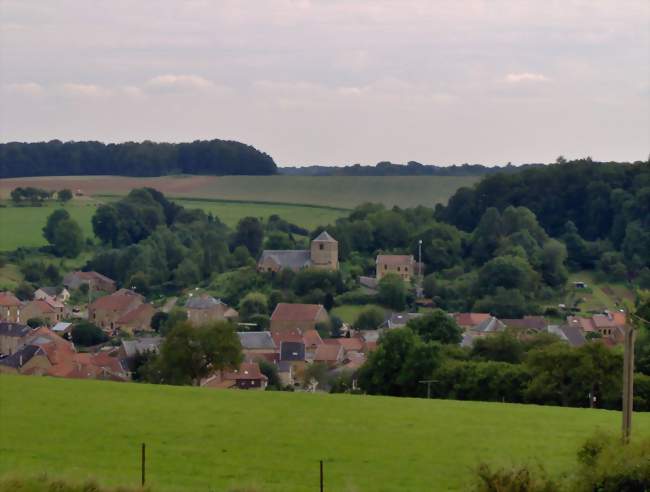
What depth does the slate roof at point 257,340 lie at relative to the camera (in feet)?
205

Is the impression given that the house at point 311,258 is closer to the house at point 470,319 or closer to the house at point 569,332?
the house at point 470,319

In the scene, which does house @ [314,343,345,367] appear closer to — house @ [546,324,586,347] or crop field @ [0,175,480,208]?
house @ [546,324,586,347]

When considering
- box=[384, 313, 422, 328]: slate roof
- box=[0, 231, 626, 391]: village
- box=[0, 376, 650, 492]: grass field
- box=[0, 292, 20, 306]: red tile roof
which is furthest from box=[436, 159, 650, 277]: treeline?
box=[0, 376, 650, 492]: grass field

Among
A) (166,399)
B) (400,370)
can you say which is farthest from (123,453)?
→ (400,370)

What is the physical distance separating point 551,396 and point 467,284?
50.8m

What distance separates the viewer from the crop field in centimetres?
13025

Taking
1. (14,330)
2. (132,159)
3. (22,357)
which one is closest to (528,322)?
(14,330)

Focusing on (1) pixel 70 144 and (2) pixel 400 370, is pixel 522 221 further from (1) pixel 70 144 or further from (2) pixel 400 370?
(1) pixel 70 144

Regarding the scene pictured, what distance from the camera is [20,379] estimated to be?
28031 mm

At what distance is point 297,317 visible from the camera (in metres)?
71.7

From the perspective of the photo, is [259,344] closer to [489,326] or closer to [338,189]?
[489,326]

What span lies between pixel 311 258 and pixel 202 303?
1595 centimetres

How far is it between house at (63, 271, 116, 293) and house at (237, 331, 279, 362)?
28757 mm

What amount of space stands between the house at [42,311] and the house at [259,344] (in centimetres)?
1631
